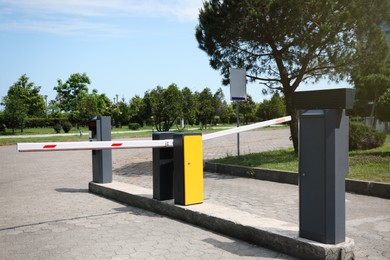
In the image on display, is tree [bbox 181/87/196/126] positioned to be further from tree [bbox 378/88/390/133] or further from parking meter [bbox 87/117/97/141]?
parking meter [bbox 87/117/97/141]

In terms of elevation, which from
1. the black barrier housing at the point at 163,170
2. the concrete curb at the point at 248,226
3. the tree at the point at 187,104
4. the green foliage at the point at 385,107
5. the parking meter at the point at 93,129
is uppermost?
the tree at the point at 187,104

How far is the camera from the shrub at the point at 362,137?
13466 mm

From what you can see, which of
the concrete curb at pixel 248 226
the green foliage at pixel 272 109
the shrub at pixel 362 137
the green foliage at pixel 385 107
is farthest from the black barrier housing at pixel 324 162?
the green foliage at pixel 272 109

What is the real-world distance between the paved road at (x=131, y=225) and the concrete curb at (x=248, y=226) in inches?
4.6

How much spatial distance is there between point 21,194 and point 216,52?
739cm

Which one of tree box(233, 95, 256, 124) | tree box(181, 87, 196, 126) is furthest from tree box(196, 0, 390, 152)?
tree box(233, 95, 256, 124)

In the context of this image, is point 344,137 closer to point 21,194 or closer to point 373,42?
point 21,194

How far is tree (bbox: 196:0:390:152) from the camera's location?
11.1m

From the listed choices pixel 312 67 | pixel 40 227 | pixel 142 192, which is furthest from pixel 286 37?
pixel 40 227

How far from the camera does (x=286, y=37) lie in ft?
39.5

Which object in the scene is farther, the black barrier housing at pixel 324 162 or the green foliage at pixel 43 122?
the green foliage at pixel 43 122

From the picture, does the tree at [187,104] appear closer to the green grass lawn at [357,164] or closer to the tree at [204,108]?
the tree at [204,108]

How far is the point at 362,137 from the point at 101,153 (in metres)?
9.40

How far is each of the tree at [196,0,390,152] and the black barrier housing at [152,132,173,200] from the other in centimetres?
628
